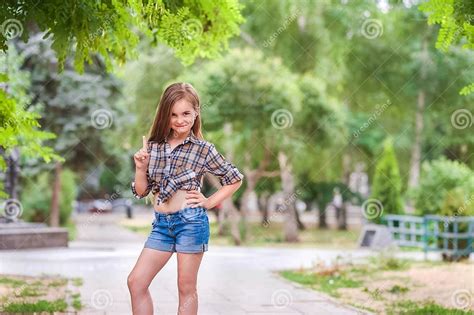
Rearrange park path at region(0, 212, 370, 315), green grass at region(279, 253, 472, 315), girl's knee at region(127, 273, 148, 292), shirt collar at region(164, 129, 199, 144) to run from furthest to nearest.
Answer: green grass at region(279, 253, 472, 315)
park path at region(0, 212, 370, 315)
shirt collar at region(164, 129, 199, 144)
girl's knee at region(127, 273, 148, 292)

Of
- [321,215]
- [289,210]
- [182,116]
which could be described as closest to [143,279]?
[182,116]

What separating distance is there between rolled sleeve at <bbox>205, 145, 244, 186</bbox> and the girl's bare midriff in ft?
0.78

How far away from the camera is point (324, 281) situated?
36.2ft

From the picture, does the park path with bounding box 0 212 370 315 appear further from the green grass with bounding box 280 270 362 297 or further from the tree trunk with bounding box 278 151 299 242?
the tree trunk with bounding box 278 151 299 242

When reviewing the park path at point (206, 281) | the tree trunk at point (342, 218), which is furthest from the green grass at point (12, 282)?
the tree trunk at point (342, 218)

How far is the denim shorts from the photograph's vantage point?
14.2 ft

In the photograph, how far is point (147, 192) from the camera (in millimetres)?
4527

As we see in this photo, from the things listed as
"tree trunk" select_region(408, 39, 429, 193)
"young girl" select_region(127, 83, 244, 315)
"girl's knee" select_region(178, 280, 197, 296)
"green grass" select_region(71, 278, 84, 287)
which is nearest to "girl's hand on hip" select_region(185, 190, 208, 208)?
"young girl" select_region(127, 83, 244, 315)

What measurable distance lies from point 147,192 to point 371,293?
549 cm

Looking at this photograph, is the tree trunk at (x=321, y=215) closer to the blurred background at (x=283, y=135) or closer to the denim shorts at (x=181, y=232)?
the blurred background at (x=283, y=135)

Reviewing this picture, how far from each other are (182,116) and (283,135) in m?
17.9

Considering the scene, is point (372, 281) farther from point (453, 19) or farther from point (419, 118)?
point (419, 118)

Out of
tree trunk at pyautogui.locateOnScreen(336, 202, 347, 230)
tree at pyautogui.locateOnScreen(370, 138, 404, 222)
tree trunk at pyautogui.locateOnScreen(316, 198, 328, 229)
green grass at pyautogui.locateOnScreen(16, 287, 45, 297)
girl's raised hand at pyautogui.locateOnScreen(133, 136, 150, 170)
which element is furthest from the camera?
tree trunk at pyautogui.locateOnScreen(336, 202, 347, 230)

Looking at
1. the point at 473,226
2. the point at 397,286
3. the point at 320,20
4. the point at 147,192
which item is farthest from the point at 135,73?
the point at 147,192
